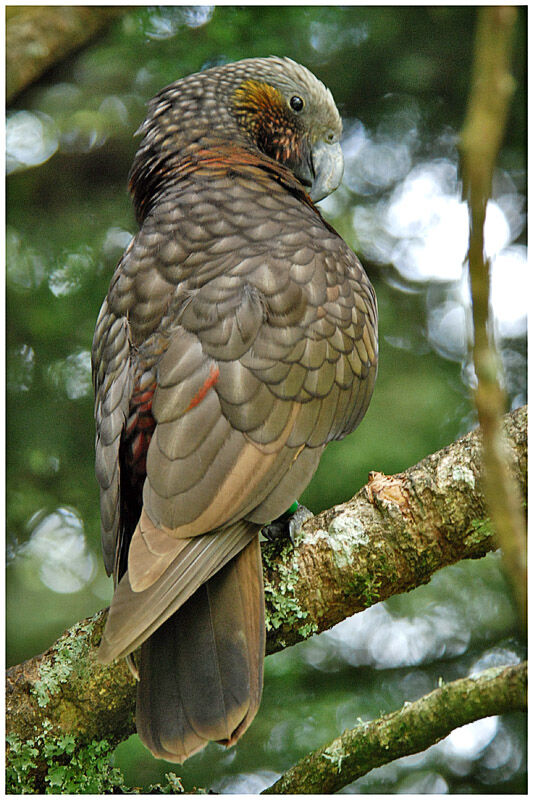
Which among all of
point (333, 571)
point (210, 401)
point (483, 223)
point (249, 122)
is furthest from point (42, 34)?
point (483, 223)

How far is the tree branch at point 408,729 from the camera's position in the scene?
1344 millimetres

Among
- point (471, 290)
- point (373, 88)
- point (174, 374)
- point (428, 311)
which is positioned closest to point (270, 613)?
point (174, 374)

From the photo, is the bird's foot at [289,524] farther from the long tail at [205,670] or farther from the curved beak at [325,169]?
the curved beak at [325,169]

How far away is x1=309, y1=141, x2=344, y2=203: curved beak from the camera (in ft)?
8.52

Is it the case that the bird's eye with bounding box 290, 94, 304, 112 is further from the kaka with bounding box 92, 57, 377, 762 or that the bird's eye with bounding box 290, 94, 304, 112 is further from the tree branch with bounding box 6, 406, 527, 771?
the tree branch with bounding box 6, 406, 527, 771

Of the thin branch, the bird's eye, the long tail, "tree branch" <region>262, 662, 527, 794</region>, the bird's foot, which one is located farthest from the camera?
the bird's eye

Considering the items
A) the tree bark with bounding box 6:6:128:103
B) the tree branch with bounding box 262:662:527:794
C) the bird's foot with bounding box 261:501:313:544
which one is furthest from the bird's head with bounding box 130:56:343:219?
the tree branch with bounding box 262:662:527:794

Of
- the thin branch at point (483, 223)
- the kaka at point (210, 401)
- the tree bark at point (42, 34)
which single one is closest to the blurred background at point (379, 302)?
the tree bark at point (42, 34)

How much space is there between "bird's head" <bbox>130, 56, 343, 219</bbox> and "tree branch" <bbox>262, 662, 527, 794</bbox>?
1.64 meters

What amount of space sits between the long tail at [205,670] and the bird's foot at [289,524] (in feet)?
0.59

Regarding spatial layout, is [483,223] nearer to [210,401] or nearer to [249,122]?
[210,401]

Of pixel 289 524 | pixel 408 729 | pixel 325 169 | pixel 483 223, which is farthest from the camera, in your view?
pixel 325 169

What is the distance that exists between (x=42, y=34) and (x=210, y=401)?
5.82 feet

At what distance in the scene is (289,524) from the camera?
5.77 ft
